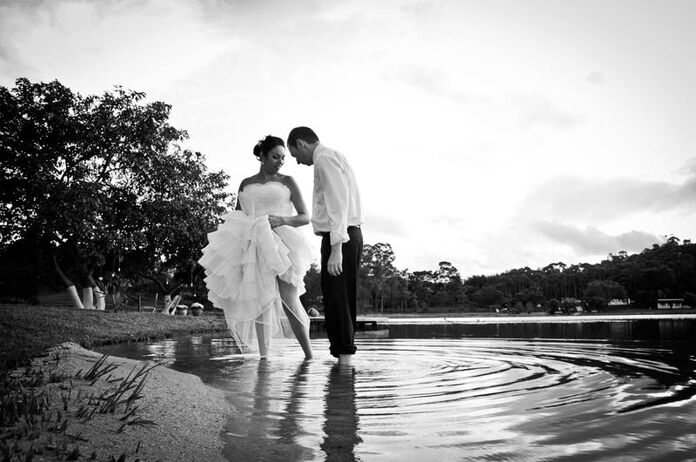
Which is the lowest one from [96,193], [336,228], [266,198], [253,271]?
[253,271]

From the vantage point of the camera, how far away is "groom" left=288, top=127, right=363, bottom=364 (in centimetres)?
552

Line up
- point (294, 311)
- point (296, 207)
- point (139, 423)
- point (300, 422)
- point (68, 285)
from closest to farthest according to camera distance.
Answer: point (139, 423) → point (300, 422) → point (294, 311) → point (296, 207) → point (68, 285)

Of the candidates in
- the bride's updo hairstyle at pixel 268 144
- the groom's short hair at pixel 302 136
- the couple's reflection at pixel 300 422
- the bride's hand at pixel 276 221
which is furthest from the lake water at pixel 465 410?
the bride's updo hairstyle at pixel 268 144

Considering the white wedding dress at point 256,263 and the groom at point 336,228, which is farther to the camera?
the white wedding dress at point 256,263

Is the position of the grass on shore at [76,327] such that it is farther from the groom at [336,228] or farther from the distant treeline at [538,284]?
the distant treeline at [538,284]

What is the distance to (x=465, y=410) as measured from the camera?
9.77ft

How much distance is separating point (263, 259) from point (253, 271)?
0.60 ft

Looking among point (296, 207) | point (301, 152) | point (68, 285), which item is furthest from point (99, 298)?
point (301, 152)

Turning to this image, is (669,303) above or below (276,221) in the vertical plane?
below

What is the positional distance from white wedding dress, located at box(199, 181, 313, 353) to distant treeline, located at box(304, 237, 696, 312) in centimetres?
6710

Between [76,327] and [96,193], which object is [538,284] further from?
[76,327]

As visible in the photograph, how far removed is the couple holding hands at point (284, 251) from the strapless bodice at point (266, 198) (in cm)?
1

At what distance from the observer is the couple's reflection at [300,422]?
2.21 metres

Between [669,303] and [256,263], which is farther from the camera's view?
[669,303]
